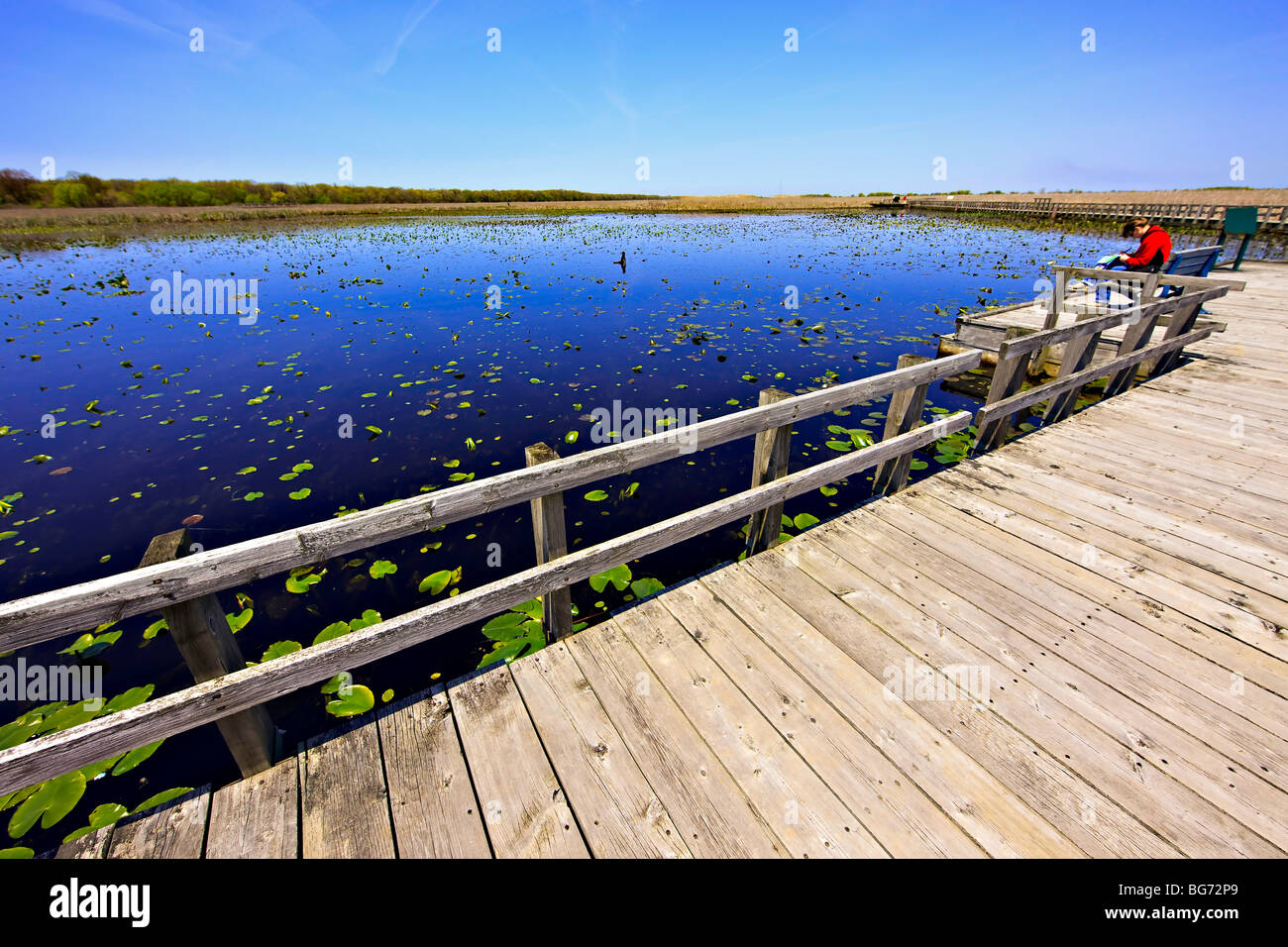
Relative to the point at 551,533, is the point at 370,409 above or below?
below

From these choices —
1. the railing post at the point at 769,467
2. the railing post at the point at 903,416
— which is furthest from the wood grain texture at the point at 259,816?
the railing post at the point at 903,416

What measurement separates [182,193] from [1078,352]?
8421 centimetres

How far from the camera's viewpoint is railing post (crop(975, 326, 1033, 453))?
4629mm

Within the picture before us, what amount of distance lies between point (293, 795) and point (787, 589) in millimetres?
2647

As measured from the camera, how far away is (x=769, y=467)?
343 centimetres

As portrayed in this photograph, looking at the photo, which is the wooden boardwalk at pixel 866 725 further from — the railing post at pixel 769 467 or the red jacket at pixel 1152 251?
the red jacket at pixel 1152 251

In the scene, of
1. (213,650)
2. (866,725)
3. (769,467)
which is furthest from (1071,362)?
(213,650)

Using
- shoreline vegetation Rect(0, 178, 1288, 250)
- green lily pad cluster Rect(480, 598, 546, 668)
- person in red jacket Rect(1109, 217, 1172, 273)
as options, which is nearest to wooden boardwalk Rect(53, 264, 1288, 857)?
green lily pad cluster Rect(480, 598, 546, 668)

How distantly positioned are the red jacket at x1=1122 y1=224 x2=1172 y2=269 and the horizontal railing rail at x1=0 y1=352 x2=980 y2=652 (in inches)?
350

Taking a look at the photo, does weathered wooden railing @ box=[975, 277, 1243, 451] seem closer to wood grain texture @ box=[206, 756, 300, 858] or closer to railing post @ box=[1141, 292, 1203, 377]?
railing post @ box=[1141, 292, 1203, 377]

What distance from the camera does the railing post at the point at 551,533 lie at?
Answer: 2486 mm

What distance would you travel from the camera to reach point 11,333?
1120 centimetres

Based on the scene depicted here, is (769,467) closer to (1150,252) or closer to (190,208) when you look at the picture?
(1150,252)

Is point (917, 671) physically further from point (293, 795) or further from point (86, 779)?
point (86, 779)
